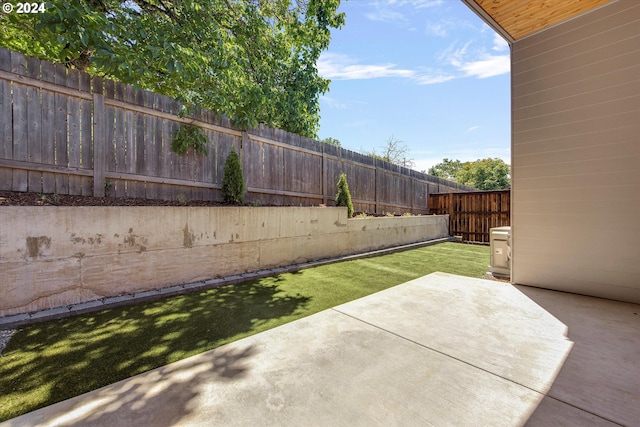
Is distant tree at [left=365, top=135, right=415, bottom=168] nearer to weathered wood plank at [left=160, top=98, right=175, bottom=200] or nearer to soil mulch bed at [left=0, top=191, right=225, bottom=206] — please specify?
weathered wood plank at [left=160, top=98, right=175, bottom=200]

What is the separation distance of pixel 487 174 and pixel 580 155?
31365 millimetres

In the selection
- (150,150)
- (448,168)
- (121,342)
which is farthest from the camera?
(448,168)

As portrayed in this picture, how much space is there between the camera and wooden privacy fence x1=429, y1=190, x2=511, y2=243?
27.9 feet

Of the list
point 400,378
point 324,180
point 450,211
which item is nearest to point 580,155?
point 400,378

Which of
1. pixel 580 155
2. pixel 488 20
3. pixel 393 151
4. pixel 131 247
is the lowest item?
pixel 131 247

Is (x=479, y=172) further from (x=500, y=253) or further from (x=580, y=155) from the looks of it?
(x=580, y=155)

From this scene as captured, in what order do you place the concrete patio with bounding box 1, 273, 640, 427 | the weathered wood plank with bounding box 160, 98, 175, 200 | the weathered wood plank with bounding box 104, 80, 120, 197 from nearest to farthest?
the concrete patio with bounding box 1, 273, 640, 427
the weathered wood plank with bounding box 104, 80, 120, 197
the weathered wood plank with bounding box 160, 98, 175, 200

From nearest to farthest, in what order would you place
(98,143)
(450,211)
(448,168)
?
(98,143)
(450,211)
(448,168)

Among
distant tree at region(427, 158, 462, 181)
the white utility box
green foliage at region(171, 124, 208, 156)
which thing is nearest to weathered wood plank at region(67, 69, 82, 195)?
green foliage at region(171, 124, 208, 156)

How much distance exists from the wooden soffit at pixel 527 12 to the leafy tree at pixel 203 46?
372 centimetres

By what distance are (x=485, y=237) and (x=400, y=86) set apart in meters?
6.42

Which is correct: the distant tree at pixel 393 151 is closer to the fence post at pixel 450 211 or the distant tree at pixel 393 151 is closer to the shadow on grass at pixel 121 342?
the fence post at pixel 450 211

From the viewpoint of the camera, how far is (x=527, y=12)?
2973mm

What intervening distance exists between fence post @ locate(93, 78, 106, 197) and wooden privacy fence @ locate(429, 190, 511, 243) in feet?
33.7
